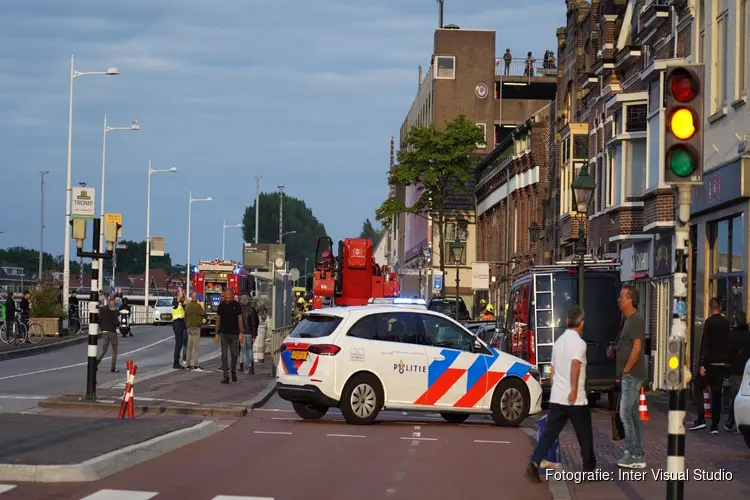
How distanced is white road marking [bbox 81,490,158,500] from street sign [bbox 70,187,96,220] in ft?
38.2

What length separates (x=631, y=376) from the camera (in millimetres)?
14383

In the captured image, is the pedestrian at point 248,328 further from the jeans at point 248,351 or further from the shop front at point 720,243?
the shop front at point 720,243

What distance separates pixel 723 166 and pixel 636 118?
9.04 metres

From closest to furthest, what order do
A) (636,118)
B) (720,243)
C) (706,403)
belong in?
(706,403), (720,243), (636,118)

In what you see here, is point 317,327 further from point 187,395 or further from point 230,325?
point 230,325

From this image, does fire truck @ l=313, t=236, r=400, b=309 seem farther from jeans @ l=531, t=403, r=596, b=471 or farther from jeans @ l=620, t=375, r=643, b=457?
jeans @ l=531, t=403, r=596, b=471

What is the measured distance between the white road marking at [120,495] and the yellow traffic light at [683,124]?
518cm

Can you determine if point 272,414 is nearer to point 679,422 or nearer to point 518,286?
point 518,286

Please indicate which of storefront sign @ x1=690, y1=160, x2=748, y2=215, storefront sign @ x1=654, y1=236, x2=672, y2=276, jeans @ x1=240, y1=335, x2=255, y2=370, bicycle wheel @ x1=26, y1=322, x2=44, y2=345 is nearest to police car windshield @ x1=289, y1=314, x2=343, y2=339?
storefront sign @ x1=690, y1=160, x2=748, y2=215

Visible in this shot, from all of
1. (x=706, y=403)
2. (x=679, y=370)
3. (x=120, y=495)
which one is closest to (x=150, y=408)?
(x=706, y=403)

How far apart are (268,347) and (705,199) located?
18.9 m

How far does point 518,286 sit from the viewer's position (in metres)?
26.6

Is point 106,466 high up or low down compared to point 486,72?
down

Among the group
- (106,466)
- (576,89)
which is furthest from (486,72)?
(106,466)
